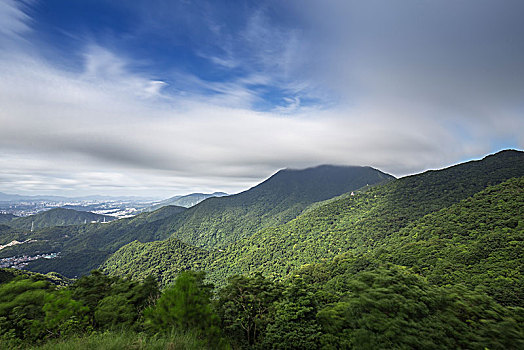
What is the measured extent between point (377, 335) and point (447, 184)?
119886mm

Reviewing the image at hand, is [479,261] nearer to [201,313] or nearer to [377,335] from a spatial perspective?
[377,335]

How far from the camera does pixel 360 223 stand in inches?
3516

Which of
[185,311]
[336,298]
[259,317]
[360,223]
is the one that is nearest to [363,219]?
[360,223]

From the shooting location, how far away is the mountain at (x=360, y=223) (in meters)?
76.8

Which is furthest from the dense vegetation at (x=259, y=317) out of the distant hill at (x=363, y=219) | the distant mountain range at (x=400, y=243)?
the distant hill at (x=363, y=219)

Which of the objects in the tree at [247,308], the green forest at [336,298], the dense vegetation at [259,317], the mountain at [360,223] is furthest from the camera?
the mountain at [360,223]

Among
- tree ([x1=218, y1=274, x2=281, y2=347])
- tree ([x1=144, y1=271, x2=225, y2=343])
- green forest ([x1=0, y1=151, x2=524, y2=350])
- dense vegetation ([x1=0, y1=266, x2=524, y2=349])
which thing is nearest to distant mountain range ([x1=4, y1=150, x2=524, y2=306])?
green forest ([x1=0, y1=151, x2=524, y2=350])

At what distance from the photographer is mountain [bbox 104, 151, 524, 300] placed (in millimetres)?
76794

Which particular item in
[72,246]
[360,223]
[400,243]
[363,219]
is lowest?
[72,246]

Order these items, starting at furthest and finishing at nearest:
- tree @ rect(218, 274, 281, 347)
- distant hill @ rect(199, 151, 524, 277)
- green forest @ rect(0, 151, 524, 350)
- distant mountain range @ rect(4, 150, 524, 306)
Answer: distant hill @ rect(199, 151, 524, 277)
distant mountain range @ rect(4, 150, 524, 306)
tree @ rect(218, 274, 281, 347)
green forest @ rect(0, 151, 524, 350)

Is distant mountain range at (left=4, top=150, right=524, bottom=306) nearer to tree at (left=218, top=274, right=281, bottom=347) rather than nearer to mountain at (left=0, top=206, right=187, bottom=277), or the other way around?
mountain at (left=0, top=206, right=187, bottom=277)

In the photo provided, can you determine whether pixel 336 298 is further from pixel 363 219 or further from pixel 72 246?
pixel 72 246

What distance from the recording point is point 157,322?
11.5 metres

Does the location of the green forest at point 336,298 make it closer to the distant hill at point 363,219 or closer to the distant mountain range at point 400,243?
the distant mountain range at point 400,243
